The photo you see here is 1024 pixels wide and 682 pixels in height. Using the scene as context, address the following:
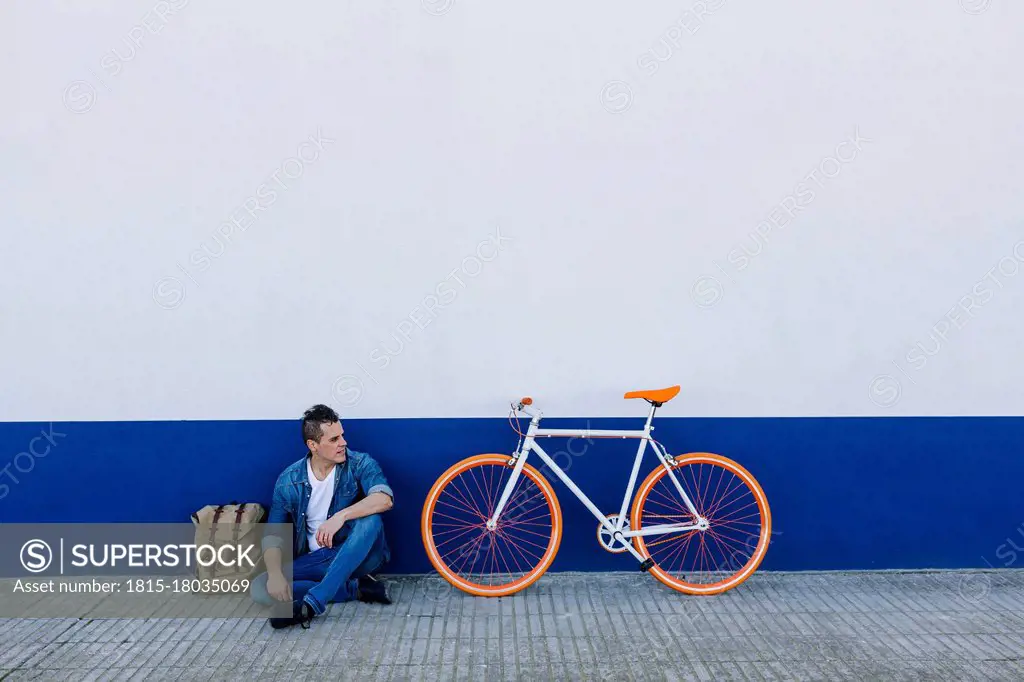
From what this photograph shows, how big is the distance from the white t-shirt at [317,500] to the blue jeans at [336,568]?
124mm

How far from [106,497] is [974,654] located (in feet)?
15.5

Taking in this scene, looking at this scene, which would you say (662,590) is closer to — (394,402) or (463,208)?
(394,402)

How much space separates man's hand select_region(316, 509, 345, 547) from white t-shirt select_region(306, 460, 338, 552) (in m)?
0.16

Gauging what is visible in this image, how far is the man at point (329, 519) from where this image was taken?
4.66 m

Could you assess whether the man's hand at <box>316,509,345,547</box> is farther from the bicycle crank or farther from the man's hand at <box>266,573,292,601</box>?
the bicycle crank

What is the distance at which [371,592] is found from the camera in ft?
15.7

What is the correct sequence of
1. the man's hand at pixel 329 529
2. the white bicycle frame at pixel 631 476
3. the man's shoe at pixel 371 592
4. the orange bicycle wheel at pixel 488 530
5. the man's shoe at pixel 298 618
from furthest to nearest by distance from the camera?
the orange bicycle wheel at pixel 488 530, the white bicycle frame at pixel 631 476, the man's shoe at pixel 371 592, the man's hand at pixel 329 529, the man's shoe at pixel 298 618

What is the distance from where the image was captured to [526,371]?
511 cm

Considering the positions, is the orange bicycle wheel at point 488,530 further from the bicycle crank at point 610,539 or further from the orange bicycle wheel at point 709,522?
the orange bicycle wheel at point 709,522

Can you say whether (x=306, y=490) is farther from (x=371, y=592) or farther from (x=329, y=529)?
(x=371, y=592)

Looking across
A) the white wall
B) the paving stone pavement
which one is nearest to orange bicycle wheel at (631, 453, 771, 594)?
the paving stone pavement

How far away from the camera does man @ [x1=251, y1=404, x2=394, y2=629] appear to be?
15.3 feet

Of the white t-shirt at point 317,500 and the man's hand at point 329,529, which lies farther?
the white t-shirt at point 317,500

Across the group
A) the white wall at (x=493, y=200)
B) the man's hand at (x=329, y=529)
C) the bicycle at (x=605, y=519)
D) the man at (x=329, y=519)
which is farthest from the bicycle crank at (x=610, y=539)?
the man's hand at (x=329, y=529)
